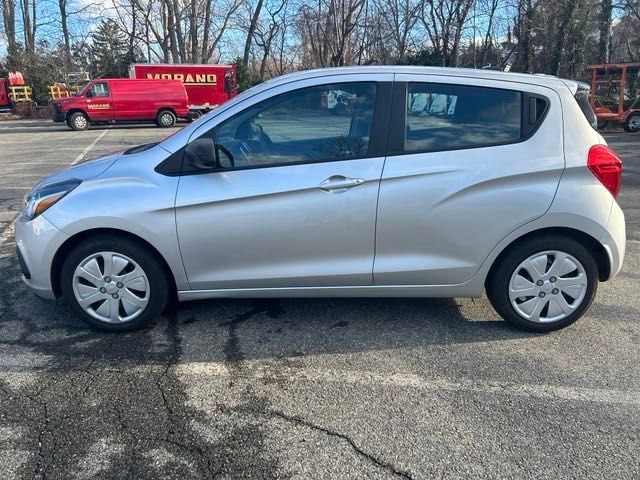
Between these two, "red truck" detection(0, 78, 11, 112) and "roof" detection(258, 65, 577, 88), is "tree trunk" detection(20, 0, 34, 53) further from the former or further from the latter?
"roof" detection(258, 65, 577, 88)

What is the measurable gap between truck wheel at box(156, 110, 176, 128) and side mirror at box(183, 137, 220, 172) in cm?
2315

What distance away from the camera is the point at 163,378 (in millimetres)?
3156

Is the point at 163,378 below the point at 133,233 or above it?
below

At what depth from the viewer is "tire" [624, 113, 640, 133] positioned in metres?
20.3

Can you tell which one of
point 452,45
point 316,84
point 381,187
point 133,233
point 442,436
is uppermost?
point 452,45

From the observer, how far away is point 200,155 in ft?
11.1

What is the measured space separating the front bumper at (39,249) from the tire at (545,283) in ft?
9.56

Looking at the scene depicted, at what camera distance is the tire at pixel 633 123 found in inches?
798

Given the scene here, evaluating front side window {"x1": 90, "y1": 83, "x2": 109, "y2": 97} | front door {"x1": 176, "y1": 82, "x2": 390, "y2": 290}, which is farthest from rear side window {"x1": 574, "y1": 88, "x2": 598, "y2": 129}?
front side window {"x1": 90, "y1": 83, "x2": 109, "y2": 97}

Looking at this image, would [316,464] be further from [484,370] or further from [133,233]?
[133,233]

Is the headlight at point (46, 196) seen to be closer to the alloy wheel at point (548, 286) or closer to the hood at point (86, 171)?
the hood at point (86, 171)

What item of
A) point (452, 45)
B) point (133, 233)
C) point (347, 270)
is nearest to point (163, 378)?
point (133, 233)

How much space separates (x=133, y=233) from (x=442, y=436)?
2.23 m

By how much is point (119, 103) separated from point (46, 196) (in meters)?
22.5
